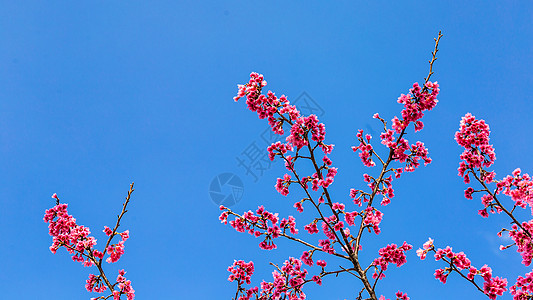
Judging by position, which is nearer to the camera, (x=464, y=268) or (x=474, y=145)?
(x=464, y=268)

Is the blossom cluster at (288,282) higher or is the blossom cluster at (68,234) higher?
the blossom cluster at (68,234)

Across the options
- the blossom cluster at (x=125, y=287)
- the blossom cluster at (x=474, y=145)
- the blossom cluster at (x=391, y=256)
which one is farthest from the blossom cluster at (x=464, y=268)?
the blossom cluster at (x=125, y=287)

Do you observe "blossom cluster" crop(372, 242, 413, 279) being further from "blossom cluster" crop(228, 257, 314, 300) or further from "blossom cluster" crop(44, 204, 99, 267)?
"blossom cluster" crop(44, 204, 99, 267)

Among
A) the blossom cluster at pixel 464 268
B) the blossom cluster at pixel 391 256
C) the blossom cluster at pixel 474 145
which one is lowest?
the blossom cluster at pixel 464 268

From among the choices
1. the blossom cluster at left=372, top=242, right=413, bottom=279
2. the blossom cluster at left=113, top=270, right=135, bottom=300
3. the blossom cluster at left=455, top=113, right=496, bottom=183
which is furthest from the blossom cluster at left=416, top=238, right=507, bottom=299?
the blossom cluster at left=113, top=270, right=135, bottom=300

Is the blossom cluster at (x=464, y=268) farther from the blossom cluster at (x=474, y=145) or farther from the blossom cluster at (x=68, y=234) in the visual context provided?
the blossom cluster at (x=68, y=234)

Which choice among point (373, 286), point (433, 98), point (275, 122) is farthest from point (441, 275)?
point (275, 122)

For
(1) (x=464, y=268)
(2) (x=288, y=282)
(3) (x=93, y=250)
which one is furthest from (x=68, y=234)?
(1) (x=464, y=268)

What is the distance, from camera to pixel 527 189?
723 cm

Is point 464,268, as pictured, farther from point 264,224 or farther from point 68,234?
point 68,234

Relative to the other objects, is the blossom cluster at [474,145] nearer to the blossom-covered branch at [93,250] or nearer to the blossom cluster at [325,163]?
the blossom cluster at [325,163]

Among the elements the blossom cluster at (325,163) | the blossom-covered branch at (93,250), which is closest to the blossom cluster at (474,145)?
the blossom cluster at (325,163)

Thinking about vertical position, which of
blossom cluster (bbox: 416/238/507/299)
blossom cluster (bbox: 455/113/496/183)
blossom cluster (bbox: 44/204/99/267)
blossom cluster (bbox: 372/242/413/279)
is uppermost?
blossom cluster (bbox: 44/204/99/267)

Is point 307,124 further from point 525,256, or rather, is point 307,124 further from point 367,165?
point 525,256
